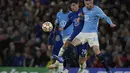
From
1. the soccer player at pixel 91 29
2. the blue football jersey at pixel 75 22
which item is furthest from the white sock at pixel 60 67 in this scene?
the blue football jersey at pixel 75 22

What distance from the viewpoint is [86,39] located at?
49.8ft

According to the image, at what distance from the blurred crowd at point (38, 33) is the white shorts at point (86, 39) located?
12.4 ft

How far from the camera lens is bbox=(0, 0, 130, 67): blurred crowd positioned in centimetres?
1925

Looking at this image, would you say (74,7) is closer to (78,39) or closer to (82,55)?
(78,39)

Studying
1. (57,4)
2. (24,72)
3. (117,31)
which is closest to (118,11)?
(117,31)

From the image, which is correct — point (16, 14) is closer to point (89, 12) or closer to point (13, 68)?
point (13, 68)

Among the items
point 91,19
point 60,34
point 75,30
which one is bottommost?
point 60,34

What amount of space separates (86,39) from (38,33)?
694cm

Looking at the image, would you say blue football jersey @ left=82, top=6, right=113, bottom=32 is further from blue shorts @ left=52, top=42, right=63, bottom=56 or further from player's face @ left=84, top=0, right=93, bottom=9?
blue shorts @ left=52, top=42, right=63, bottom=56

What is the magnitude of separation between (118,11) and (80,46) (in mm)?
5826

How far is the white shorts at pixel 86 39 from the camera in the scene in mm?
15094

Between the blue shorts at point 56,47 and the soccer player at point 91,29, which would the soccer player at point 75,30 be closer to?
the soccer player at point 91,29

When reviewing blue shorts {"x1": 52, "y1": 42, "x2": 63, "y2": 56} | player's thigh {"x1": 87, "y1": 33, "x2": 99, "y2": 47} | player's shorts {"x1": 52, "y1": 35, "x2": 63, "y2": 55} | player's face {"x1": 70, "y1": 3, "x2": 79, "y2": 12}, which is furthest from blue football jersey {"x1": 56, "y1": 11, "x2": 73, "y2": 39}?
player's thigh {"x1": 87, "y1": 33, "x2": 99, "y2": 47}

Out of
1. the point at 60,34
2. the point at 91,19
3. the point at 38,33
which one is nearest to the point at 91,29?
the point at 91,19
